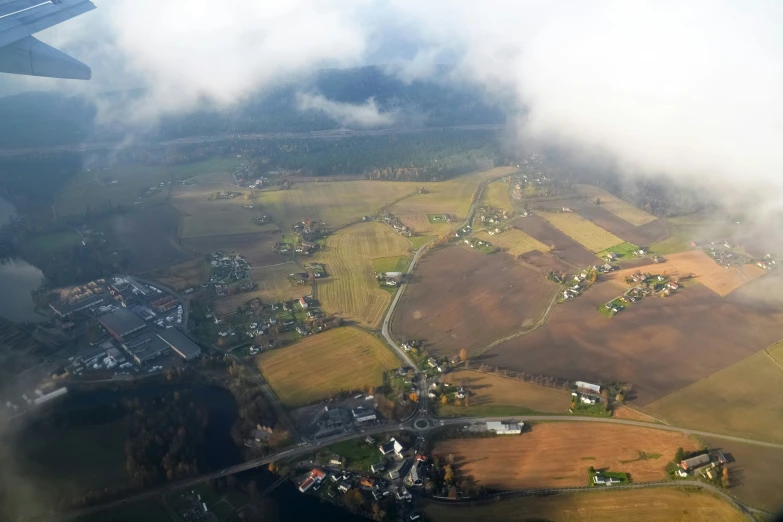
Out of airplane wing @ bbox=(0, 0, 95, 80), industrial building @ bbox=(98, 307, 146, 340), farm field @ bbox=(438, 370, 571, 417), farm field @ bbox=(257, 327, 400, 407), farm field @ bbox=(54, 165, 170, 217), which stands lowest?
farm field @ bbox=(438, 370, 571, 417)

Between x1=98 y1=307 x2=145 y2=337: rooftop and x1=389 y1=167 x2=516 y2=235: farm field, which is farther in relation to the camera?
x1=389 y1=167 x2=516 y2=235: farm field

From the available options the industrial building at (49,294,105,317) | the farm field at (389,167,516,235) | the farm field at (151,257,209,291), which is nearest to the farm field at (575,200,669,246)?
the farm field at (389,167,516,235)

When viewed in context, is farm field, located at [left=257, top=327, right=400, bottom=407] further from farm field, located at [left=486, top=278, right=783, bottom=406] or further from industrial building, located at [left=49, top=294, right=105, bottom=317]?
industrial building, located at [left=49, top=294, right=105, bottom=317]

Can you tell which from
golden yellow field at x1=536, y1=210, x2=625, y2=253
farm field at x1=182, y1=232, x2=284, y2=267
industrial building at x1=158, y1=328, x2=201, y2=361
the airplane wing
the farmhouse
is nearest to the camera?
the airplane wing

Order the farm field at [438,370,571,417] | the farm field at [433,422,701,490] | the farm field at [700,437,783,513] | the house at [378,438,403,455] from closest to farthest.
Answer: the farm field at [700,437,783,513], the farm field at [433,422,701,490], the house at [378,438,403,455], the farm field at [438,370,571,417]

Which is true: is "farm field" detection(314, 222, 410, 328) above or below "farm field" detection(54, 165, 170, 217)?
below

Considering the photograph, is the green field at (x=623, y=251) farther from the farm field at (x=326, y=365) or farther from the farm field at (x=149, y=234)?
the farm field at (x=149, y=234)

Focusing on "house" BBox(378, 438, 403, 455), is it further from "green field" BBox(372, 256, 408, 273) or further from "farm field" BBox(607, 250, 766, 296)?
"farm field" BBox(607, 250, 766, 296)

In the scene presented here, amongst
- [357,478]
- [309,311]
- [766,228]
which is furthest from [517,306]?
[766,228]
